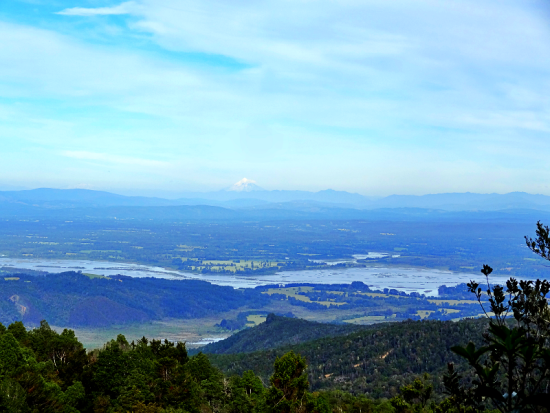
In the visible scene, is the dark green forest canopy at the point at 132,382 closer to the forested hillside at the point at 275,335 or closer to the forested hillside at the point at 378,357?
the forested hillside at the point at 378,357

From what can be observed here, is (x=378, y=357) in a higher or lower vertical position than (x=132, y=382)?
lower

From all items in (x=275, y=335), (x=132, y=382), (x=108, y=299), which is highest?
(x=132, y=382)

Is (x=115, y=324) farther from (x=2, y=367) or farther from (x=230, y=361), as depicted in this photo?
(x=2, y=367)

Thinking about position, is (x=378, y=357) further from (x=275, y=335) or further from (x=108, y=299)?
(x=108, y=299)

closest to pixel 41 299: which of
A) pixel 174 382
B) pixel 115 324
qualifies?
pixel 115 324

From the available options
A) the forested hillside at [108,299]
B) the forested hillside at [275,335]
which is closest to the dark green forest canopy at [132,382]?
the forested hillside at [275,335]

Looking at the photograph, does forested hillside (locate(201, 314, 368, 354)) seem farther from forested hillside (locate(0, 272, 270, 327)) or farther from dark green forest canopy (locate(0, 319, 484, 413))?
dark green forest canopy (locate(0, 319, 484, 413))

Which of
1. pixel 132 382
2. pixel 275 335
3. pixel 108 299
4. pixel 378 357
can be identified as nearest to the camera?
pixel 132 382

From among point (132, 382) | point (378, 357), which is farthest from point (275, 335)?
point (132, 382)
